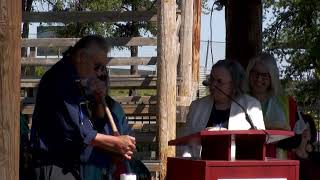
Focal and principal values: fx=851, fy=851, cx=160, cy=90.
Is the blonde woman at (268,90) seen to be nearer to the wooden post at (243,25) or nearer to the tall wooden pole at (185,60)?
the wooden post at (243,25)

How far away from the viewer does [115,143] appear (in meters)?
4.93

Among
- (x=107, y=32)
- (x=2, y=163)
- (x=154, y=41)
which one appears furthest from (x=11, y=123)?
(x=107, y=32)

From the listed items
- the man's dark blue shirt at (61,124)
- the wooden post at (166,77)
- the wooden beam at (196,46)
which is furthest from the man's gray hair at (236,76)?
the wooden beam at (196,46)

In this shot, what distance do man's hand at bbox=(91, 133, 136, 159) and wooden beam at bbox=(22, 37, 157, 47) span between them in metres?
5.63

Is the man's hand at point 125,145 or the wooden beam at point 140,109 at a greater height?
the man's hand at point 125,145

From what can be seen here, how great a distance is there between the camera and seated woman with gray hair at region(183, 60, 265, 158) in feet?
17.1

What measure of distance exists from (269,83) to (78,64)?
127cm

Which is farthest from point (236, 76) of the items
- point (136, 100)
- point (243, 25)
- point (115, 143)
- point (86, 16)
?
point (136, 100)

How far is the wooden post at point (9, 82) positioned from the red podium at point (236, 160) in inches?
42.0

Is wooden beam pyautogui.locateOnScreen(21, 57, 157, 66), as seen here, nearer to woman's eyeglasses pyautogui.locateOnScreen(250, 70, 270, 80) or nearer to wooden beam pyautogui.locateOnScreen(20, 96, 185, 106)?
wooden beam pyautogui.locateOnScreen(20, 96, 185, 106)

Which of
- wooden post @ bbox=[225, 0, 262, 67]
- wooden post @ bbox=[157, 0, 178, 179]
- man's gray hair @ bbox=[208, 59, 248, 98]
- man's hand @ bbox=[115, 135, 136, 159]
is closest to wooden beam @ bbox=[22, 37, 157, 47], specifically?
wooden post @ bbox=[157, 0, 178, 179]

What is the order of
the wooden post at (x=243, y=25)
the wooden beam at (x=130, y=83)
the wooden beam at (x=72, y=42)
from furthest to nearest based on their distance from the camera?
the wooden beam at (x=130, y=83) → the wooden beam at (x=72, y=42) → the wooden post at (x=243, y=25)

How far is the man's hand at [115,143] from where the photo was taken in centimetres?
491

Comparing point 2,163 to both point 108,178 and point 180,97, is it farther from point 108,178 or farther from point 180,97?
point 180,97
